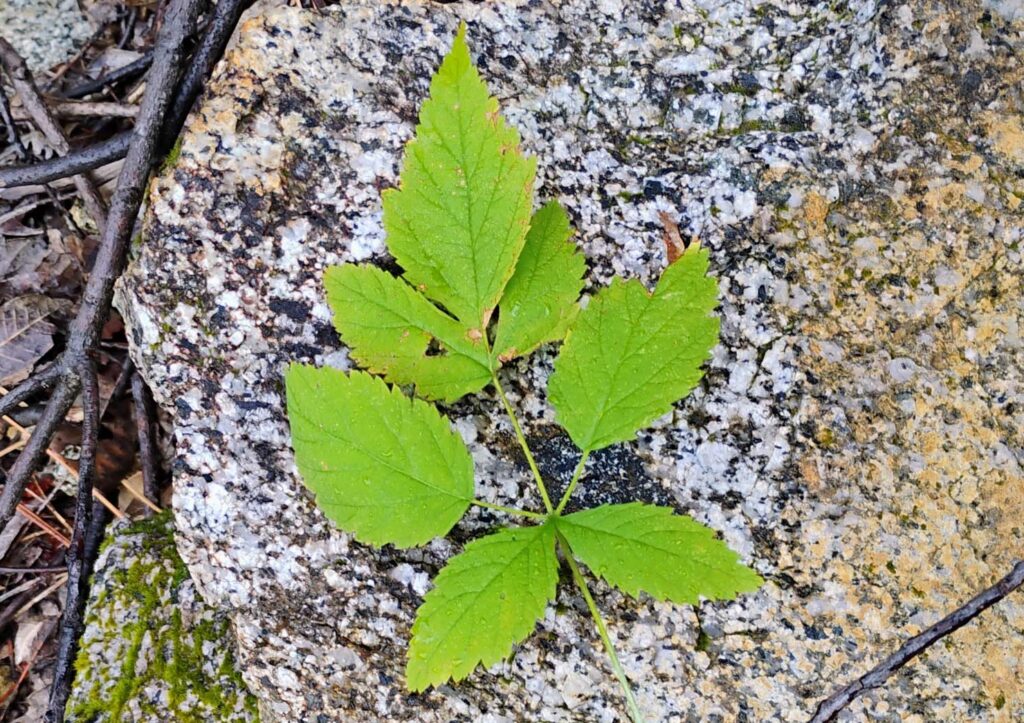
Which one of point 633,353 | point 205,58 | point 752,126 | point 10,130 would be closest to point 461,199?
point 633,353

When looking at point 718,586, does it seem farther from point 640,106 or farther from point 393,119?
point 393,119

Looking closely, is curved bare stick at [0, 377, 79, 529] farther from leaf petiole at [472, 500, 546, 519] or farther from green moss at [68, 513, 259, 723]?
leaf petiole at [472, 500, 546, 519]

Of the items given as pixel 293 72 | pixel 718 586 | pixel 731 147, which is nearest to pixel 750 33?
pixel 731 147

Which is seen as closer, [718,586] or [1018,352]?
[718,586]

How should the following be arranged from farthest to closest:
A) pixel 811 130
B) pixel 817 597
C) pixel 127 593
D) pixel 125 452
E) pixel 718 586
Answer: pixel 125 452, pixel 127 593, pixel 811 130, pixel 817 597, pixel 718 586

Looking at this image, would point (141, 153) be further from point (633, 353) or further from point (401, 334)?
point (633, 353)

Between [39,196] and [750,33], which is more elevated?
[750,33]

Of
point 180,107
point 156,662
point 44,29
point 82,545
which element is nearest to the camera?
point 156,662
